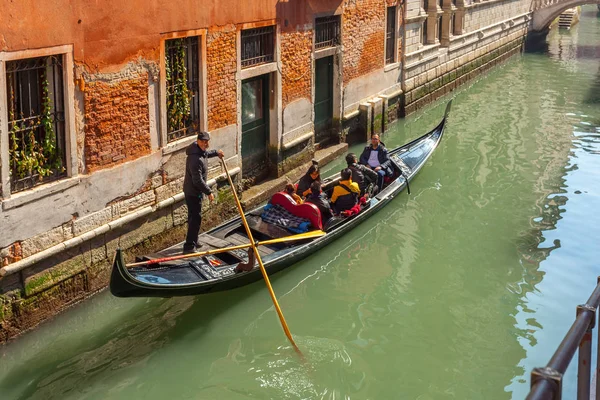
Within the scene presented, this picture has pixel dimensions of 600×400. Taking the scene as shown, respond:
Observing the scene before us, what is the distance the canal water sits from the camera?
563 cm

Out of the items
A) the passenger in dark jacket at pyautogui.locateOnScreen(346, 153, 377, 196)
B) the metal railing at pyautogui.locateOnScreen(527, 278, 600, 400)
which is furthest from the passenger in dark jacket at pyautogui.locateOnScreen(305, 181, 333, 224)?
the metal railing at pyautogui.locateOnScreen(527, 278, 600, 400)

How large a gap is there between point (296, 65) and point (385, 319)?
14.4 feet

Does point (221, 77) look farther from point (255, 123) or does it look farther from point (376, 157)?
point (376, 157)

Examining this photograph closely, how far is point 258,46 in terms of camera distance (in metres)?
9.21

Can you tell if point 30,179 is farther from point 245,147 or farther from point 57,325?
point 245,147

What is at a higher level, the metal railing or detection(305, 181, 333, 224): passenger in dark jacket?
the metal railing

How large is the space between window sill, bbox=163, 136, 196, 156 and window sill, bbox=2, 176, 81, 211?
4.02 ft

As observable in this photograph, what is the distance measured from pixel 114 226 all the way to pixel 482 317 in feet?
10.7

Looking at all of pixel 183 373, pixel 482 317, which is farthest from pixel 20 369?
pixel 482 317

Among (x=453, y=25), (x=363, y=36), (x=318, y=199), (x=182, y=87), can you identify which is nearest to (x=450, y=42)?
(x=453, y=25)

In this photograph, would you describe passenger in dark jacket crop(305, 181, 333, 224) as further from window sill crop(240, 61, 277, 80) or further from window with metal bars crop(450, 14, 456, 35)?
window with metal bars crop(450, 14, 456, 35)

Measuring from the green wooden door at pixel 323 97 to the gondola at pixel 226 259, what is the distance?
2258 mm

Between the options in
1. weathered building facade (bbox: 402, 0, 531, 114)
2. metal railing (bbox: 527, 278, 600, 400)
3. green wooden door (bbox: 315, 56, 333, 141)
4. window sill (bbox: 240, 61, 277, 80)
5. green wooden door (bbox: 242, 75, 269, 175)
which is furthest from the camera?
weathered building facade (bbox: 402, 0, 531, 114)

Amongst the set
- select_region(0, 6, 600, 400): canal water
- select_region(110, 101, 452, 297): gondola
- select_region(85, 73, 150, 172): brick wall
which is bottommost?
select_region(0, 6, 600, 400): canal water
